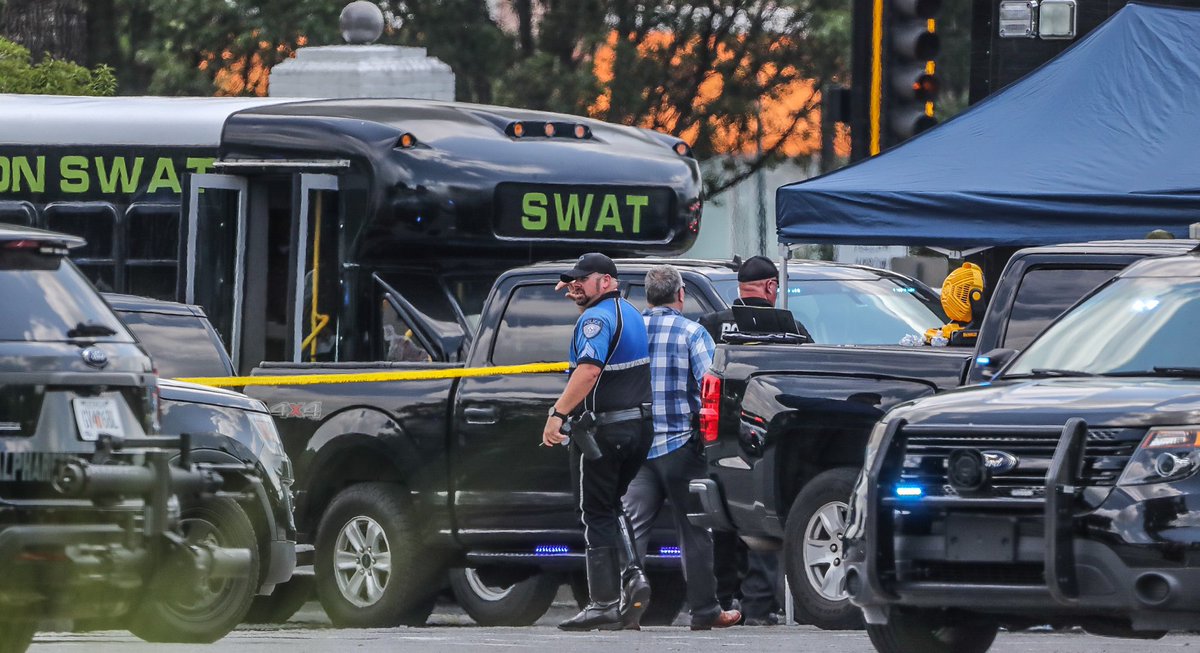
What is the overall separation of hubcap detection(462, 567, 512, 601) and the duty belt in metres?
2.66

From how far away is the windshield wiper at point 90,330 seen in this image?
28.5 ft

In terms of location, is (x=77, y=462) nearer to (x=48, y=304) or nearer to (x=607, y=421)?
(x=48, y=304)

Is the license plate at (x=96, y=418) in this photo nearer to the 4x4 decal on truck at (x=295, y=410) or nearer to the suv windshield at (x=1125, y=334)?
the suv windshield at (x=1125, y=334)

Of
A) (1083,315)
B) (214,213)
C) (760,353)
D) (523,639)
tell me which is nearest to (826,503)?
(760,353)

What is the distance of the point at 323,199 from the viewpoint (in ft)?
54.3

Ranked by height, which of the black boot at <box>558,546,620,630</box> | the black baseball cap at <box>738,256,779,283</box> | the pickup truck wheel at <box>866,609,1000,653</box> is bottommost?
the black boot at <box>558,546,620,630</box>

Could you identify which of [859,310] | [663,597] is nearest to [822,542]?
[859,310]

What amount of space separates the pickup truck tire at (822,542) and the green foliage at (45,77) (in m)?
11.6

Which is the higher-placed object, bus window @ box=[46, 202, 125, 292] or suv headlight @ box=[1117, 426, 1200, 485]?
suv headlight @ box=[1117, 426, 1200, 485]

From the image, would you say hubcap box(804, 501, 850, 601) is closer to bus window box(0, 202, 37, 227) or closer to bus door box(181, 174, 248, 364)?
bus door box(181, 174, 248, 364)

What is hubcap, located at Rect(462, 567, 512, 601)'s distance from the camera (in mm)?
15008

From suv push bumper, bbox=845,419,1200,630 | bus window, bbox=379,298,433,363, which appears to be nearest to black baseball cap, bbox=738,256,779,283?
bus window, bbox=379,298,433,363

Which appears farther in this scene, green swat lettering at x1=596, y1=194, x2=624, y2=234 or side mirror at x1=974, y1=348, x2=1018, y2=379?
green swat lettering at x1=596, y1=194, x2=624, y2=234

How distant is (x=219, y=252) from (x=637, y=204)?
283 cm
